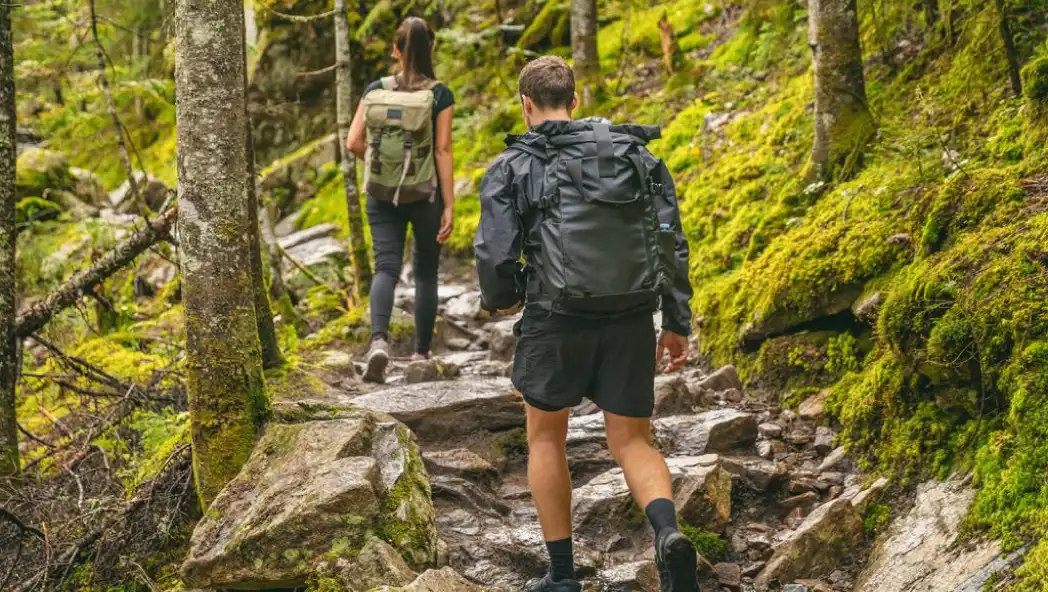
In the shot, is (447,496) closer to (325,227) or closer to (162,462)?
(162,462)

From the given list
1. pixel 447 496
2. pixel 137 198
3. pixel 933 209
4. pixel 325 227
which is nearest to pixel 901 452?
pixel 933 209

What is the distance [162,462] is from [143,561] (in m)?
0.64

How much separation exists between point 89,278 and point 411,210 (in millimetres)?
2239

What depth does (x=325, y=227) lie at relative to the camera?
13477 mm

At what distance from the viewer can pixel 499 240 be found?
3.85m

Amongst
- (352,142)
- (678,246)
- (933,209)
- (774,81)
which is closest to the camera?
(678,246)

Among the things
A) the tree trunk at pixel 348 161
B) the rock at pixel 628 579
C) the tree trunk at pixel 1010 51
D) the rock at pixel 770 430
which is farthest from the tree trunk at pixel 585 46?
the rock at pixel 628 579

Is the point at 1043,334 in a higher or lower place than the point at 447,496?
higher

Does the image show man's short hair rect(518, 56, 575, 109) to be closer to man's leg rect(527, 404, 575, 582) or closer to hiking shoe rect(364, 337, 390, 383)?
man's leg rect(527, 404, 575, 582)

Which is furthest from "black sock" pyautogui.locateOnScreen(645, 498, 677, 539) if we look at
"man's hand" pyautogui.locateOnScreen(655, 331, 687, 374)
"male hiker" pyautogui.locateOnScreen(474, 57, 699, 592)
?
"man's hand" pyautogui.locateOnScreen(655, 331, 687, 374)

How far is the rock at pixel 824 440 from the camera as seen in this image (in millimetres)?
5445

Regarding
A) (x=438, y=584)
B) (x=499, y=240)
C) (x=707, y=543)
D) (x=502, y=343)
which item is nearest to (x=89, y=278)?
(x=502, y=343)

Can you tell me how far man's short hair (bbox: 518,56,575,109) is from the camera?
3.99 meters

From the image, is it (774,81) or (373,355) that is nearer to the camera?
(373,355)
